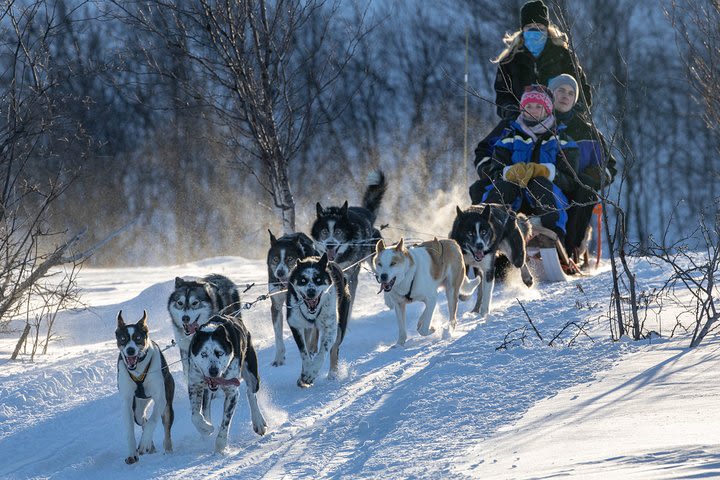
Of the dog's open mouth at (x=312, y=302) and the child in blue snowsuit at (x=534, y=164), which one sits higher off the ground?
the child in blue snowsuit at (x=534, y=164)

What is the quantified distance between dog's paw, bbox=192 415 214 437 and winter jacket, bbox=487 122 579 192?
574 centimetres

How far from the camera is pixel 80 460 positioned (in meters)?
5.35

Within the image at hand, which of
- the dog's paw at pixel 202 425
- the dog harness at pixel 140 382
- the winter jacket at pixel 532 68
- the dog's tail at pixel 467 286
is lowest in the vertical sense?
the dog's paw at pixel 202 425

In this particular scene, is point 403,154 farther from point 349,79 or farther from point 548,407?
point 548,407

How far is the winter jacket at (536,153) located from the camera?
34.2 ft

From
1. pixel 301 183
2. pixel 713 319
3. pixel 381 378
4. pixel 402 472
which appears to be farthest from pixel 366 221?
pixel 301 183

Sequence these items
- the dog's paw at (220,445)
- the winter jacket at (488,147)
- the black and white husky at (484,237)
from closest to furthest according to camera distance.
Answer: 1. the dog's paw at (220,445)
2. the black and white husky at (484,237)
3. the winter jacket at (488,147)

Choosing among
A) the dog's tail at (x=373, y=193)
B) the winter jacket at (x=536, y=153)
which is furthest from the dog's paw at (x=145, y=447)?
the winter jacket at (x=536, y=153)

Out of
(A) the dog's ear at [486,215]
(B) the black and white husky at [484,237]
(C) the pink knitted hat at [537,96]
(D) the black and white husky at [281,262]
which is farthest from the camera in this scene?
(C) the pink knitted hat at [537,96]

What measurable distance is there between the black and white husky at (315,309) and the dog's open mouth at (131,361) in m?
1.42

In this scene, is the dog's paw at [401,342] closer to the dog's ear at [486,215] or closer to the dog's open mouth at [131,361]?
the dog's ear at [486,215]

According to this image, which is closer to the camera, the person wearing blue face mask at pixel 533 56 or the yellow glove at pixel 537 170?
the yellow glove at pixel 537 170

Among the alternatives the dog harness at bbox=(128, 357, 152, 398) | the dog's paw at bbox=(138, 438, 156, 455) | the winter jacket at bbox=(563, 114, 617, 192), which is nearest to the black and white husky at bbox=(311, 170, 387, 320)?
the winter jacket at bbox=(563, 114, 617, 192)

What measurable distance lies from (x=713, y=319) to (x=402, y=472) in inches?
108
